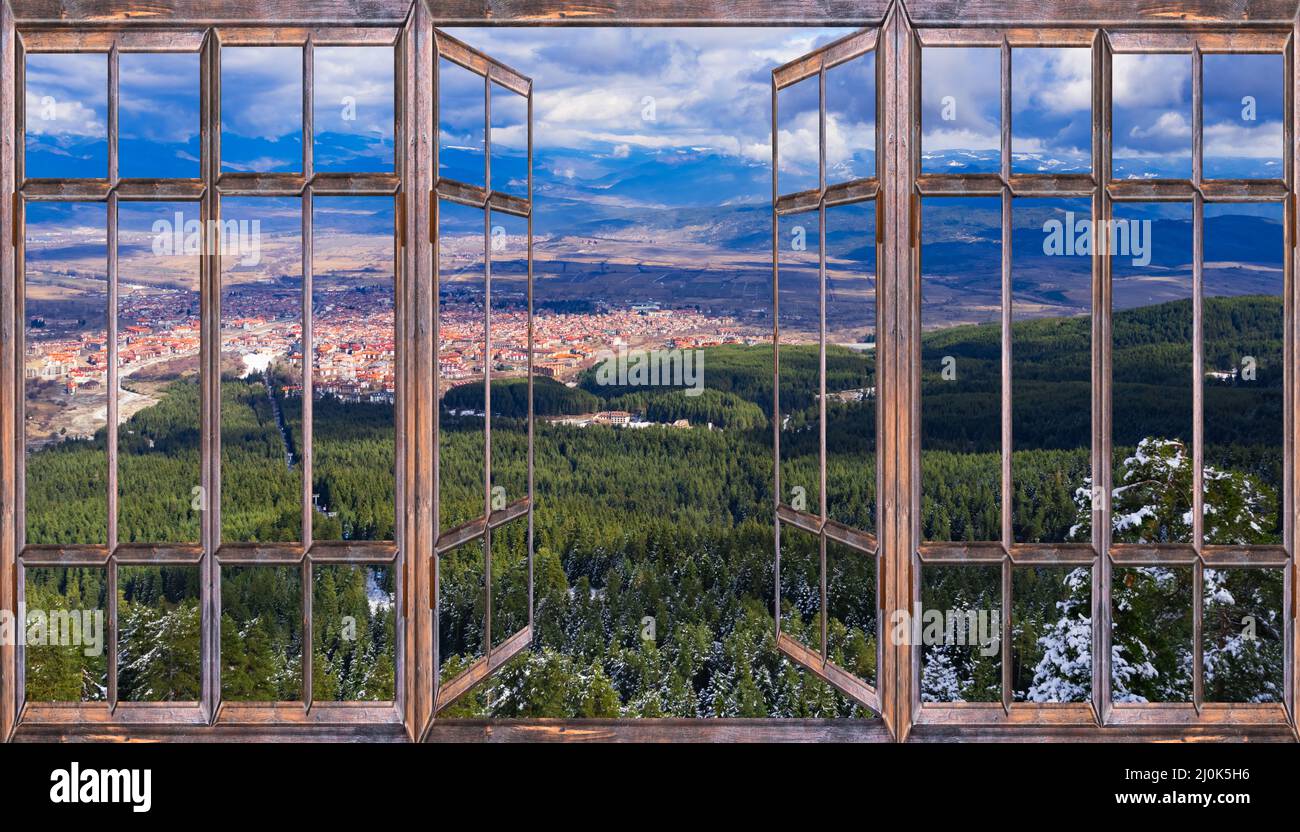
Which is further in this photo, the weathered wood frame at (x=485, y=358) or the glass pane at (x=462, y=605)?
the glass pane at (x=462, y=605)

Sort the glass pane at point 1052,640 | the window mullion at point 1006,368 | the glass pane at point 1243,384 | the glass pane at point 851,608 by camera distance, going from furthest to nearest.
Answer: the glass pane at point 1052,640
the glass pane at point 1243,384
the glass pane at point 851,608
the window mullion at point 1006,368

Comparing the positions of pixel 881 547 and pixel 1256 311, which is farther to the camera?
pixel 1256 311

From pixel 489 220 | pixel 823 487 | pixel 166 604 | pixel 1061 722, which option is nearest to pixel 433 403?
pixel 489 220

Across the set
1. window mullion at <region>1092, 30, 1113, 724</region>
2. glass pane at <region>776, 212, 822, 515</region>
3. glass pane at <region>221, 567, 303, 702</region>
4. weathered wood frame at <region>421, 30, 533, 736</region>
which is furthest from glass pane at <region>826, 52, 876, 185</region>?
glass pane at <region>221, 567, 303, 702</region>

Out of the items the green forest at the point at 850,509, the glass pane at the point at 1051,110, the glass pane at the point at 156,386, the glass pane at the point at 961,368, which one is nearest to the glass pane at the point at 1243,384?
the green forest at the point at 850,509

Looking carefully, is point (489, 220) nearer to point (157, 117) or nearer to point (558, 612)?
point (157, 117)

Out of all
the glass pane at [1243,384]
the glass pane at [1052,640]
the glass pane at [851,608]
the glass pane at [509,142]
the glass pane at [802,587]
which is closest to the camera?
the glass pane at [851,608]

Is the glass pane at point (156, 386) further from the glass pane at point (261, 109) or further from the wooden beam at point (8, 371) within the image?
the glass pane at point (261, 109)
